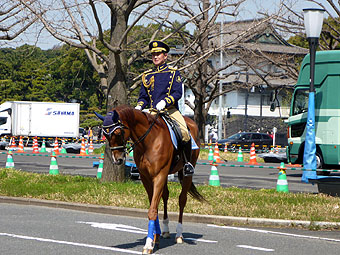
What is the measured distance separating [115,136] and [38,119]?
47481mm

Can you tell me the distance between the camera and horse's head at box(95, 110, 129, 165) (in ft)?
24.6

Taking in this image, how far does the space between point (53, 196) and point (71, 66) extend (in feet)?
131

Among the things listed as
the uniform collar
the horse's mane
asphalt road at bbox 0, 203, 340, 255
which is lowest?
asphalt road at bbox 0, 203, 340, 255

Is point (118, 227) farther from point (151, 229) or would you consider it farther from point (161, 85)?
point (161, 85)

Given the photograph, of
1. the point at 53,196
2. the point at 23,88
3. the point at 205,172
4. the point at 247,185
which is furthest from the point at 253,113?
the point at 53,196

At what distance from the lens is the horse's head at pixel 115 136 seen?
24.6ft

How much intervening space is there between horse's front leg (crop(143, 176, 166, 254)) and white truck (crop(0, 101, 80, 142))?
46055 millimetres

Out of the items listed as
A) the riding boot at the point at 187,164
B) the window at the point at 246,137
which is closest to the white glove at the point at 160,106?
the riding boot at the point at 187,164

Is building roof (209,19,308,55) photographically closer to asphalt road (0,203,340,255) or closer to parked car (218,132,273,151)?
asphalt road (0,203,340,255)

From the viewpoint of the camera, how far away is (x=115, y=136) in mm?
7535

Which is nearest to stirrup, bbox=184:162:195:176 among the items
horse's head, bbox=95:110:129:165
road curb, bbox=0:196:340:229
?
horse's head, bbox=95:110:129:165

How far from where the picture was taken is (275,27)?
98.4 ft

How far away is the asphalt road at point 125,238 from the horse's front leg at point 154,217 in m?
0.28

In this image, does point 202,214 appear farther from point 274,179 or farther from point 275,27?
point 275,27
